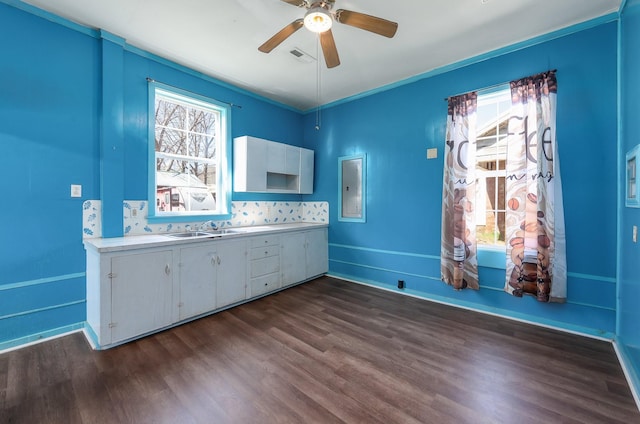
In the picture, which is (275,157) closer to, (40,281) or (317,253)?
(317,253)

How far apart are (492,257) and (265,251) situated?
269cm

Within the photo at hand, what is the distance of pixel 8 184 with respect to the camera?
2.25 meters

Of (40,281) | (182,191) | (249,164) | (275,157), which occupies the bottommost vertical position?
(40,281)

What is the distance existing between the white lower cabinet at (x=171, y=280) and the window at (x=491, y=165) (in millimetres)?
2551

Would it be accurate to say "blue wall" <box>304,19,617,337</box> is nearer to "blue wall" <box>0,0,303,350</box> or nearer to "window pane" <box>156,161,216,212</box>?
"window pane" <box>156,161,216,212</box>

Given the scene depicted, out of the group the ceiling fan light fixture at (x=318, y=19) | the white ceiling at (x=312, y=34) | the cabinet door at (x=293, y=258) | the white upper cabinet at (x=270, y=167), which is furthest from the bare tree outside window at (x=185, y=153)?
the ceiling fan light fixture at (x=318, y=19)

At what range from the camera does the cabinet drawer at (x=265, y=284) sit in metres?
3.37

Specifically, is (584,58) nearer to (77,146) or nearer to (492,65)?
(492,65)

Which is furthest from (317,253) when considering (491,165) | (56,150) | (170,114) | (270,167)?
(56,150)

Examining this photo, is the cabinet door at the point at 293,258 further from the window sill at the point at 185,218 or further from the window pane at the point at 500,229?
the window pane at the point at 500,229

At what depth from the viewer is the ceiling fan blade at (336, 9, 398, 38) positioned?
1.93 m

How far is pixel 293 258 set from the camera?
392 centimetres

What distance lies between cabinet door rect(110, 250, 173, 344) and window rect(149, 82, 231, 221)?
80cm

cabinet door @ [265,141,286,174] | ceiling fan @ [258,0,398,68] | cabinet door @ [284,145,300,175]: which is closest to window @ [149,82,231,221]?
cabinet door @ [265,141,286,174]
